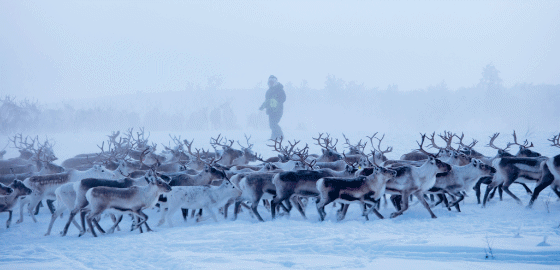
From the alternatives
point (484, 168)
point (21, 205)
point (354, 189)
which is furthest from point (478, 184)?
point (21, 205)

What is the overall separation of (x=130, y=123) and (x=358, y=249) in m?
42.7

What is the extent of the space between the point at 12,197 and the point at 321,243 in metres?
6.16

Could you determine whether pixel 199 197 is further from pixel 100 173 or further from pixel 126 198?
pixel 100 173

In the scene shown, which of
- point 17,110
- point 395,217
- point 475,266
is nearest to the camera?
point 475,266

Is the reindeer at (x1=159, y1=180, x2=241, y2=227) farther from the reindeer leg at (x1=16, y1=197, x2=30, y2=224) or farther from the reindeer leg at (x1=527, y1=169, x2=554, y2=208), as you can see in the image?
the reindeer leg at (x1=527, y1=169, x2=554, y2=208)

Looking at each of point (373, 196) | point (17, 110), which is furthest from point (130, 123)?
point (373, 196)

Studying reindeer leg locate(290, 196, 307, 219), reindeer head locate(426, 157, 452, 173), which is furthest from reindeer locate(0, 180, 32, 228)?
reindeer head locate(426, 157, 452, 173)

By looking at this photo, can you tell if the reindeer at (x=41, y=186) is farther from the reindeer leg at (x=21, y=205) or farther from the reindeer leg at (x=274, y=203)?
the reindeer leg at (x=274, y=203)

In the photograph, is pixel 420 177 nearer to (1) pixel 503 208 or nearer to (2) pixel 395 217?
(2) pixel 395 217

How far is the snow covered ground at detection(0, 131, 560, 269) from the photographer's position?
4748 mm

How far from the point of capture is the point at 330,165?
10703mm

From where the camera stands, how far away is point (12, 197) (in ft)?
26.8

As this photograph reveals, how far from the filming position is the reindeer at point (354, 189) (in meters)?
7.48

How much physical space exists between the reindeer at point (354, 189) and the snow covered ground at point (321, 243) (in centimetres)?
34
